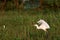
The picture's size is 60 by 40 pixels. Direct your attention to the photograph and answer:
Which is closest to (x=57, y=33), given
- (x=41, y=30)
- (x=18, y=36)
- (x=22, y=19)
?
(x=41, y=30)

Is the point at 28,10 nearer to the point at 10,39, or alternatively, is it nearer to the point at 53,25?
the point at 53,25

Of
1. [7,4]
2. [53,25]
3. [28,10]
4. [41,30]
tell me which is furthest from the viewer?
[7,4]

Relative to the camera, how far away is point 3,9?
11234mm

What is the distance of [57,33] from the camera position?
6.53m

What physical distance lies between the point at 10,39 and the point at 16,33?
57cm

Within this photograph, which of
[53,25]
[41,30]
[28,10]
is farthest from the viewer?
[28,10]

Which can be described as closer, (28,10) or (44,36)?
(44,36)

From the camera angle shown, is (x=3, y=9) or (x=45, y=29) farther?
(x=3, y=9)

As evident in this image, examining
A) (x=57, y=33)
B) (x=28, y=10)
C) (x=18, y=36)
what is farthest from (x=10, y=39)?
(x=28, y=10)

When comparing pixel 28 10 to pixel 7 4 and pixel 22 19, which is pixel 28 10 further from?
pixel 22 19

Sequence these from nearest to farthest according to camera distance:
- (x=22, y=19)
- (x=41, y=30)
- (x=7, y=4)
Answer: (x=41, y=30) → (x=22, y=19) → (x=7, y=4)

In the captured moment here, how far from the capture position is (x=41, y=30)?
651 cm

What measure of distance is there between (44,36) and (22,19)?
2370 millimetres

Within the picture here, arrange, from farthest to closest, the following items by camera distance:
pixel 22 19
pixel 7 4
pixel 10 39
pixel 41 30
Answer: pixel 7 4 → pixel 22 19 → pixel 41 30 → pixel 10 39
